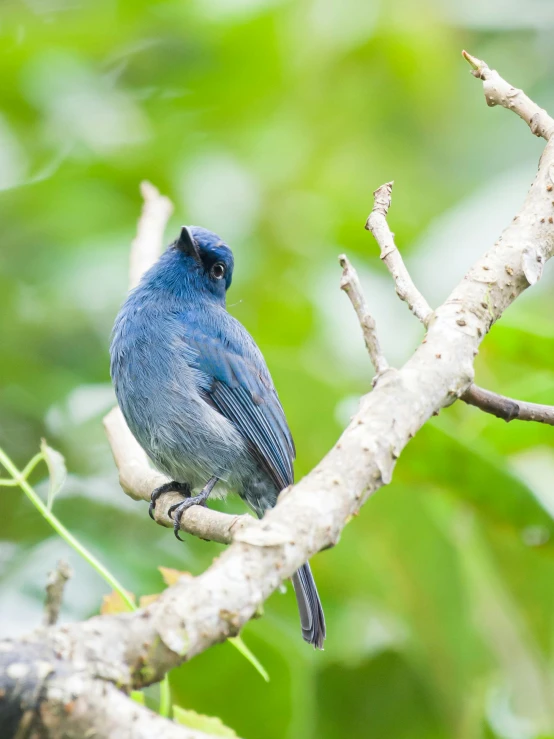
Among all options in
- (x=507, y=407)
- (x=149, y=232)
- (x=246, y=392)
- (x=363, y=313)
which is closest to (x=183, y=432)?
(x=246, y=392)

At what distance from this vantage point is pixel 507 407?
7.88 ft

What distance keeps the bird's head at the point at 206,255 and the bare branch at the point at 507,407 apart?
236 centimetres

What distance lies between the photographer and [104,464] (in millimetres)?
5141

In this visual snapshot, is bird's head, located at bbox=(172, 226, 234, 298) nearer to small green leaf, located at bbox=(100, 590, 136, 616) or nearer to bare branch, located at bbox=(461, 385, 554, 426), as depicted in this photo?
small green leaf, located at bbox=(100, 590, 136, 616)

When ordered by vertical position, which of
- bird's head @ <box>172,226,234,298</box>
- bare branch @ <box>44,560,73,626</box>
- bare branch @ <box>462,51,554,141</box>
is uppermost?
bare branch @ <box>462,51,554,141</box>

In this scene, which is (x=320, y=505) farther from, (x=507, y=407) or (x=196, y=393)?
(x=196, y=393)

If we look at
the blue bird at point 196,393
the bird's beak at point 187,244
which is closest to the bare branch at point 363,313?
the blue bird at point 196,393

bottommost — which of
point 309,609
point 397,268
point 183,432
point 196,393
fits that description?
point 309,609

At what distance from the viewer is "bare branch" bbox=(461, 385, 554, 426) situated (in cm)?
236

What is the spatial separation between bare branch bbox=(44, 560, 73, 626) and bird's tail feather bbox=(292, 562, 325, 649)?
6.88 ft

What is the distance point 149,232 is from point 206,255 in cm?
41

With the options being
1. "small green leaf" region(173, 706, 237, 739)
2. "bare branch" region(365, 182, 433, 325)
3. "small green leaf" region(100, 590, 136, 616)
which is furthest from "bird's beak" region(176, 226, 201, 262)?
"small green leaf" region(173, 706, 237, 739)

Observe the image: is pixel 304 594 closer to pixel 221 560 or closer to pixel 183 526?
pixel 183 526

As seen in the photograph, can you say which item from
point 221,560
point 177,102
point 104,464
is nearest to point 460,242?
point 177,102
